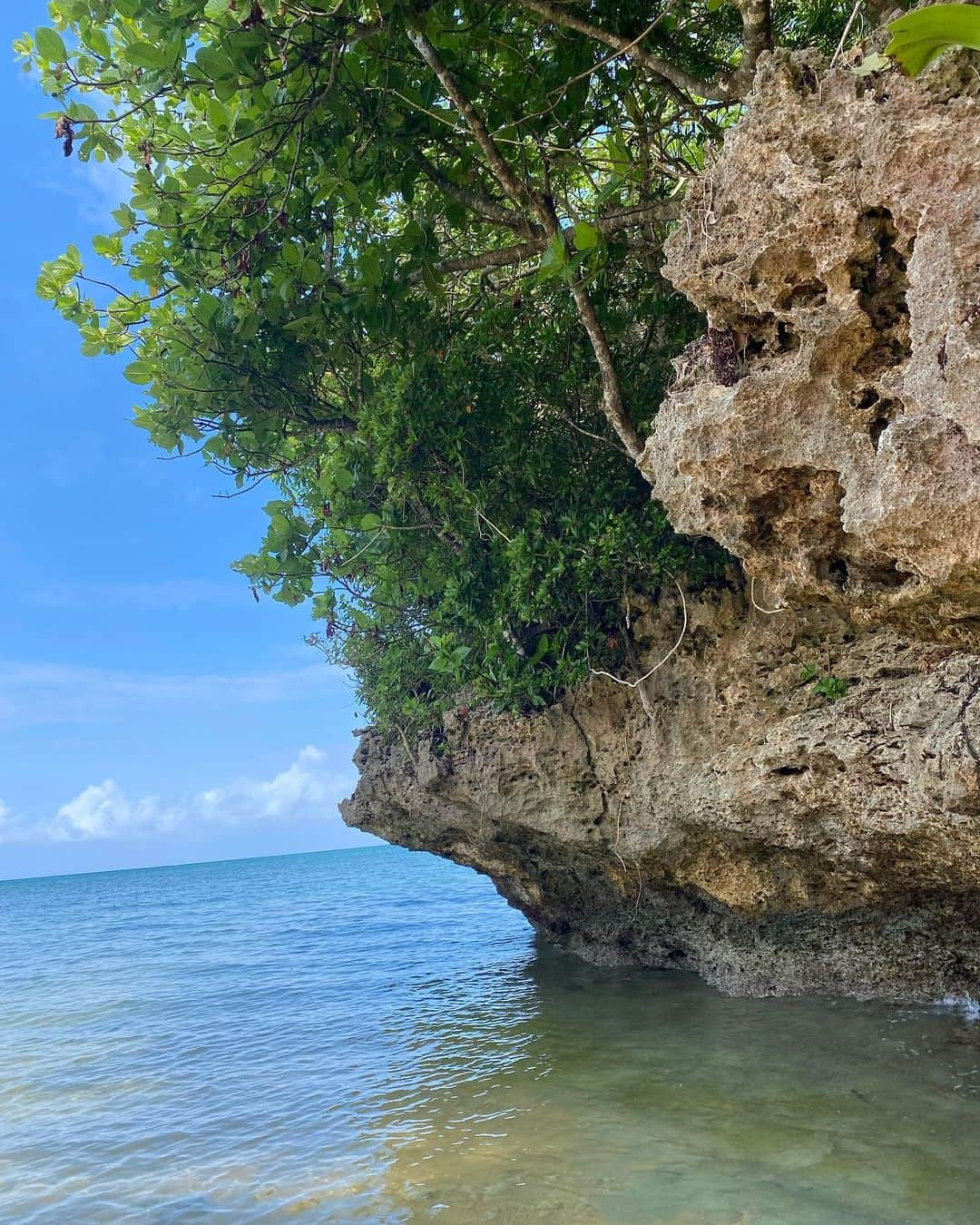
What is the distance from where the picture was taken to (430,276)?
505 centimetres

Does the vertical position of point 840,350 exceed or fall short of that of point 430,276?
it falls short

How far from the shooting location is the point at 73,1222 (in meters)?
4.15

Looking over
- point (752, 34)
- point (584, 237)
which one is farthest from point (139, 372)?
point (752, 34)

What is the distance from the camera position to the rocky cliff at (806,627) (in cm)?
269

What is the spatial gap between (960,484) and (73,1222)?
5.56m

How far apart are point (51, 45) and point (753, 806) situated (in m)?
5.93

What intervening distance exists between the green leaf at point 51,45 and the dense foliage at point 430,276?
0.02 metres

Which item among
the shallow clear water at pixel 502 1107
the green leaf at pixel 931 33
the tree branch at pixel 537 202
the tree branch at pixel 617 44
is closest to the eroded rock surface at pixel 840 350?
the green leaf at pixel 931 33

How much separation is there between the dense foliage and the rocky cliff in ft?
2.28

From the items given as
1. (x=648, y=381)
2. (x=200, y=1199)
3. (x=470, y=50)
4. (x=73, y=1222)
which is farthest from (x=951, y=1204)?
(x=470, y=50)

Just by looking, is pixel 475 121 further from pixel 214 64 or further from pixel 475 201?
pixel 214 64

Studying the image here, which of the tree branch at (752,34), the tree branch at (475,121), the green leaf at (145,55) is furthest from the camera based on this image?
the tree branch at (475,121)

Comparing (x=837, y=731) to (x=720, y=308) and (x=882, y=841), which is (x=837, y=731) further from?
(x=720, y=308)

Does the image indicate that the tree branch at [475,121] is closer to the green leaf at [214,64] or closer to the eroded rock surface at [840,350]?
the green leaf at [214,64]
